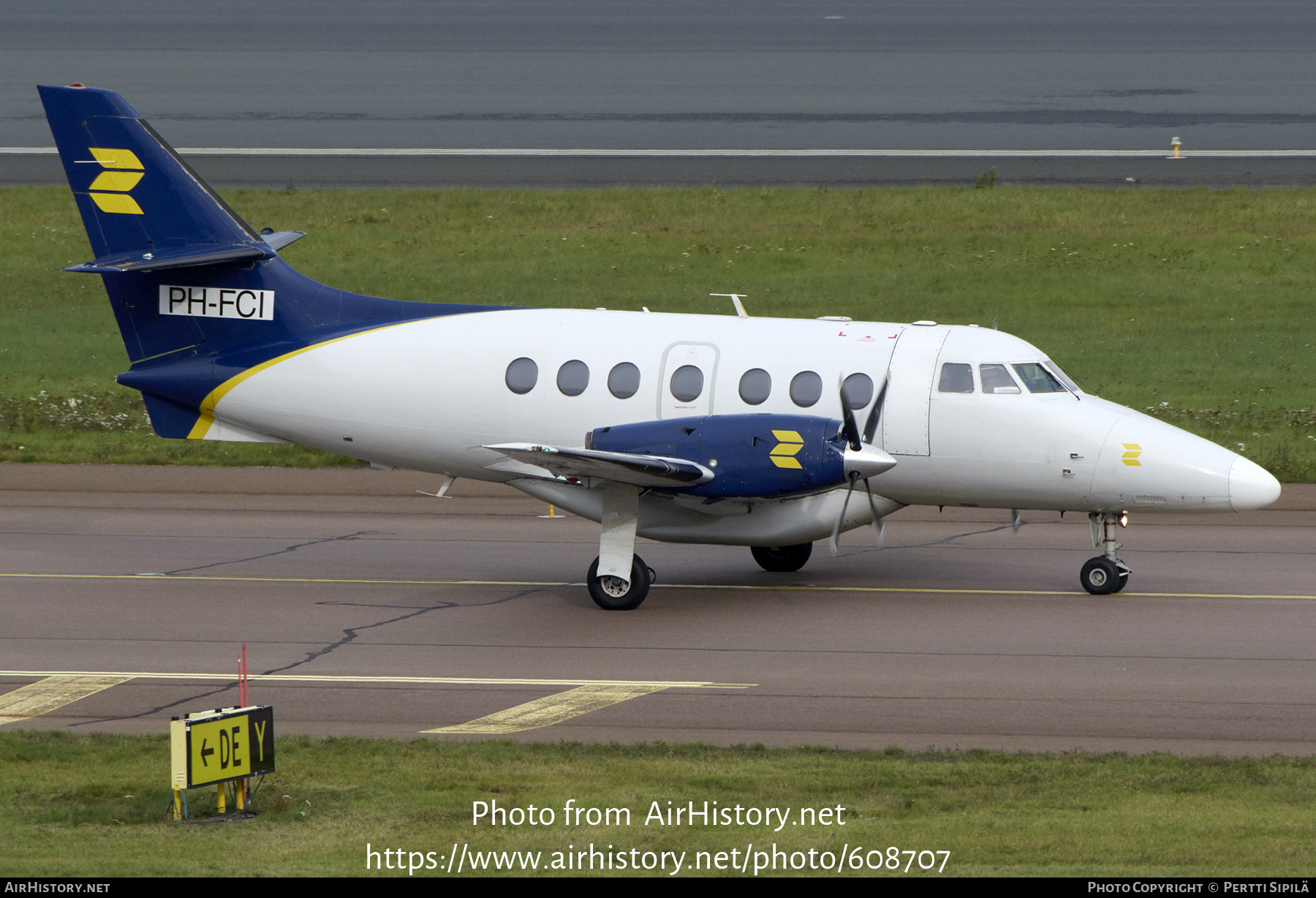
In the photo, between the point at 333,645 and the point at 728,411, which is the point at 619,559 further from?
the point at 333,645

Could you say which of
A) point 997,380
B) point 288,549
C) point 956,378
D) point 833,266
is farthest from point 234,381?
point 833,266

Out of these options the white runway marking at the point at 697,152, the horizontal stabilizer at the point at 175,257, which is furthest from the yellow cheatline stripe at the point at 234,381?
the white runway marking at the point at 697,152

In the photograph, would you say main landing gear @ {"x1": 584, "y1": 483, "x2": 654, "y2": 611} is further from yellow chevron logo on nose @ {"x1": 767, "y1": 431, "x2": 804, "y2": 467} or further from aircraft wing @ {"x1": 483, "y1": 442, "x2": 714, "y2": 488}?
yellow chevron logo on nose @ {"x1": 767, "y1": 431, "x2": 804, "y2": 467}

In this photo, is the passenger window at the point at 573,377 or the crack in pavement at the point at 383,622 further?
the passenger window at the point at 573,377

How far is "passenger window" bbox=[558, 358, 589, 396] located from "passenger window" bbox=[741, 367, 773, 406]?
187 cm

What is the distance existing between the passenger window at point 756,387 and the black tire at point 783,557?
241 cm

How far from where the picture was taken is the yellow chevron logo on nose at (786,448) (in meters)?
17.1

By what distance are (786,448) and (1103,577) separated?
423 centimetres

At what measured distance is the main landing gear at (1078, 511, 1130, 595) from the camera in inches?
725

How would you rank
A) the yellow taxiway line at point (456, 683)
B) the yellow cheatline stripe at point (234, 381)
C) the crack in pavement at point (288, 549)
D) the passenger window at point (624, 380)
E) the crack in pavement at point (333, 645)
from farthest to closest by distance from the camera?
the crack in pavement at point (288, 549) < the yellow cheatline stripe at point (234, 381) < the passenger window at point (624, 380) < the crack in pavement at point (333, 645) < the yellow taxiway line at point (456, 683)

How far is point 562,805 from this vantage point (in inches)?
430

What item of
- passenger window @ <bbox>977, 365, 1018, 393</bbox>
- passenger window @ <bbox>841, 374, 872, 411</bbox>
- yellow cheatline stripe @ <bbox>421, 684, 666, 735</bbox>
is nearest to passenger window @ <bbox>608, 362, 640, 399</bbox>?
passenger window @ <bbox>841, 374, 872, 411</bbox>

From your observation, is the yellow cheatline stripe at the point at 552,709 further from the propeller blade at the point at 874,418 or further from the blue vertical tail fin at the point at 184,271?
the blue vertical tail fin at the point at 184,271

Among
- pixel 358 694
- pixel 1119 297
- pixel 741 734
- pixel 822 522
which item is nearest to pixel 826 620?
pixel 822 522
